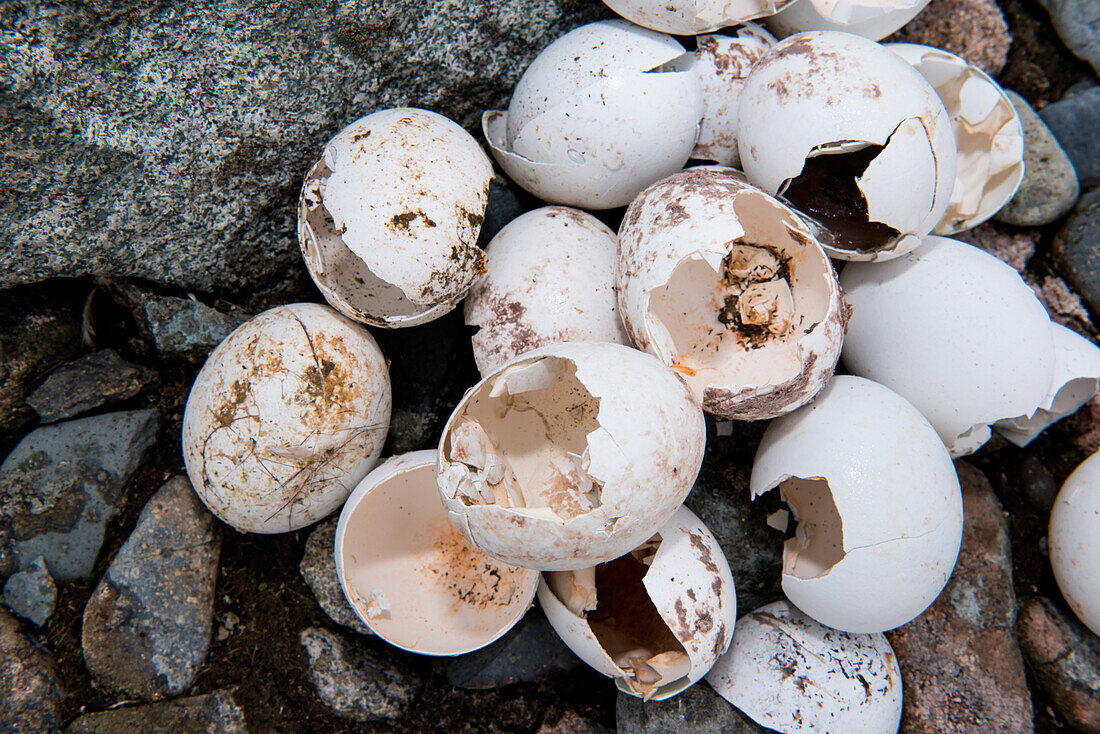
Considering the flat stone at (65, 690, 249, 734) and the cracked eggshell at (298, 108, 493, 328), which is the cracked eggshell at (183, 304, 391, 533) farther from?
the flat stone at (65, 690, 249, 734)

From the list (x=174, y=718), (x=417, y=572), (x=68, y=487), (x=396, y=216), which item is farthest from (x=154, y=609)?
(x=396, y=216)

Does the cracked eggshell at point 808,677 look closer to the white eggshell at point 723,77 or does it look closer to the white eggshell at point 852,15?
the white eggshell at point 723,77

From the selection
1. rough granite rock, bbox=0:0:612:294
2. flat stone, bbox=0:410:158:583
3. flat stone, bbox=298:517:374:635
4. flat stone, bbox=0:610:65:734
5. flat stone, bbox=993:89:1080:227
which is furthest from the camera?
flat stone, bbox=993:89:1080:227

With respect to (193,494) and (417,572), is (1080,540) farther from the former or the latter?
(193,494)

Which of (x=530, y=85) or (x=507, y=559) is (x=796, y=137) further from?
(x=507, y=559)

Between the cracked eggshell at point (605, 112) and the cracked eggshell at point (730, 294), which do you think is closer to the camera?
the cracked eggshell at point (730, 294)

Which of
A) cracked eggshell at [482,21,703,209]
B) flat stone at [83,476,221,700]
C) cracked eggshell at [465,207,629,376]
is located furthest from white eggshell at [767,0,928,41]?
flat stone at [83,476,221,700]

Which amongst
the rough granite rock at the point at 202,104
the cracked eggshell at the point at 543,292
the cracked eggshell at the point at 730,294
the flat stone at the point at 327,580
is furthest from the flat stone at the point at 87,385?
the cracked eggshell at the point at 730,294

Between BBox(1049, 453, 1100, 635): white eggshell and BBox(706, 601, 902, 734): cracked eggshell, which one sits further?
BBox(1049, 453, 1100, 635): white eggshell
